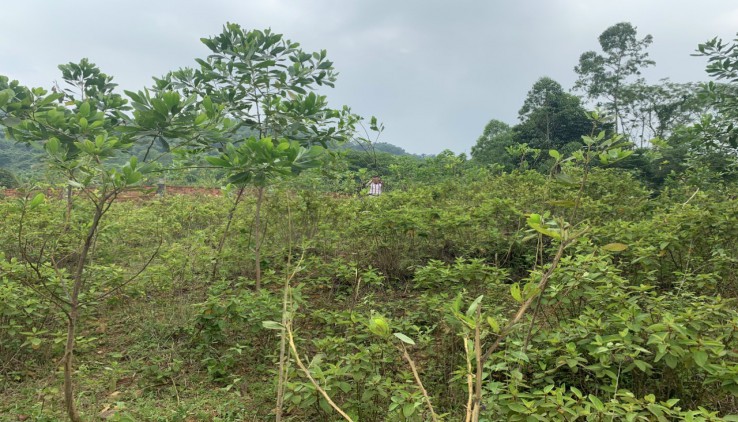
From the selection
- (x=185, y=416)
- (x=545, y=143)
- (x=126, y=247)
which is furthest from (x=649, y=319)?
(x=545, y=143)

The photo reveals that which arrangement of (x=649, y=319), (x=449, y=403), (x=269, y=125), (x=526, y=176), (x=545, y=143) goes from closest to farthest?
(x=649, y=319)
(x=449, y=403)
(x=269, y=125)
(x=526, y=176)
(x=545, y=143)

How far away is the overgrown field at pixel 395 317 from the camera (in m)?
1.65

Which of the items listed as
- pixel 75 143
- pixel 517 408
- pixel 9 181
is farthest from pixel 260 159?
pixel 9 181

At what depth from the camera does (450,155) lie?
25.8 ft

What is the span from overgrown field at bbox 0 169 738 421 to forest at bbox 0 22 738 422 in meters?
0.02

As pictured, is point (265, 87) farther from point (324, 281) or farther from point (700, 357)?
point (700, 357)

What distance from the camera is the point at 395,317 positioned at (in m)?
2.92

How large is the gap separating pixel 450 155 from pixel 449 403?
242 inches

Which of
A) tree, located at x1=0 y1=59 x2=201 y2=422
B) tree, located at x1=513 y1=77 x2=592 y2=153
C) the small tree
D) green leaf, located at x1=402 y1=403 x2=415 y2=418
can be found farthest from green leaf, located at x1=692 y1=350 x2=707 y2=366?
tree, located at x1=513 y1=77 x2=592 y2=153

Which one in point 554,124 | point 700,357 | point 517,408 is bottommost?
point 517,408

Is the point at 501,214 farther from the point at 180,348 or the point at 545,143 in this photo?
the point at 545,143

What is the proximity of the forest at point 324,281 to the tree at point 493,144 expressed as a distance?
13219 mm

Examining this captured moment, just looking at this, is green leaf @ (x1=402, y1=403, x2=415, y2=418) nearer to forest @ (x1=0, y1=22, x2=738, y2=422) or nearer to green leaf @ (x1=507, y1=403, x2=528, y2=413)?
forest @ (x1=0, y1=22, x2=738, y2=422)

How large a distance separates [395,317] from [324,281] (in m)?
0.98
